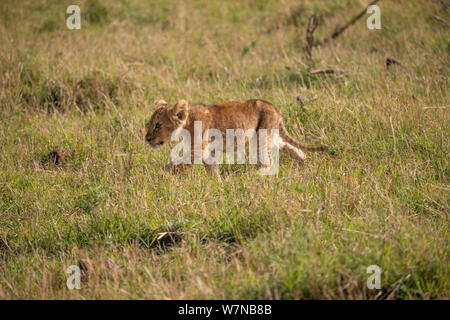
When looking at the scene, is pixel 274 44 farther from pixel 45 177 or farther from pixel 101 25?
pixel 45 177

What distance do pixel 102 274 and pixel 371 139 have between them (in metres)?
3.90

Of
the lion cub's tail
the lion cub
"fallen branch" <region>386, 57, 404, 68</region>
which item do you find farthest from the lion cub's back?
"fallen branch" <region>386, 57, 404, 68</region>

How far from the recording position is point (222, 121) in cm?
590

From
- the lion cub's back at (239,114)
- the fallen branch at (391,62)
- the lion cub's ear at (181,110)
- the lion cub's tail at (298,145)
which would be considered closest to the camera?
the lion cub's ear at (181,110)

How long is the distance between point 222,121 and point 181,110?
572 millimetres

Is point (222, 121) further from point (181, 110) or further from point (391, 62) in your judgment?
point (391, 62)

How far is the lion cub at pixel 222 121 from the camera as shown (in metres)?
5.81

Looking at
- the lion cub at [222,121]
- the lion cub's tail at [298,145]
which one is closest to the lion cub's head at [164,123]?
the lion cub at [222,121]

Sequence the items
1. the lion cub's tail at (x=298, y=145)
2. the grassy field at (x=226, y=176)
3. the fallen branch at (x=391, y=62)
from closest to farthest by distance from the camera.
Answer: the grassy field at (x=226, y=176) < the lion cub's tail at (x=298, y=145) < the fallen branch at (x=391, y=62)

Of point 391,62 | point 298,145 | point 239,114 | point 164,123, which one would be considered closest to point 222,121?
point 239,114

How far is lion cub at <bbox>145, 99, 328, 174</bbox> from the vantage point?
5809 millimetres

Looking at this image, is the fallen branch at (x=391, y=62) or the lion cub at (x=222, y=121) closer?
the lion cub at (x=222, y=121)

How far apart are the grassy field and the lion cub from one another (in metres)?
0.27

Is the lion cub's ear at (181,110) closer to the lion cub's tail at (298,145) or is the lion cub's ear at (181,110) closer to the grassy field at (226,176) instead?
the grassy field at (226,176)
